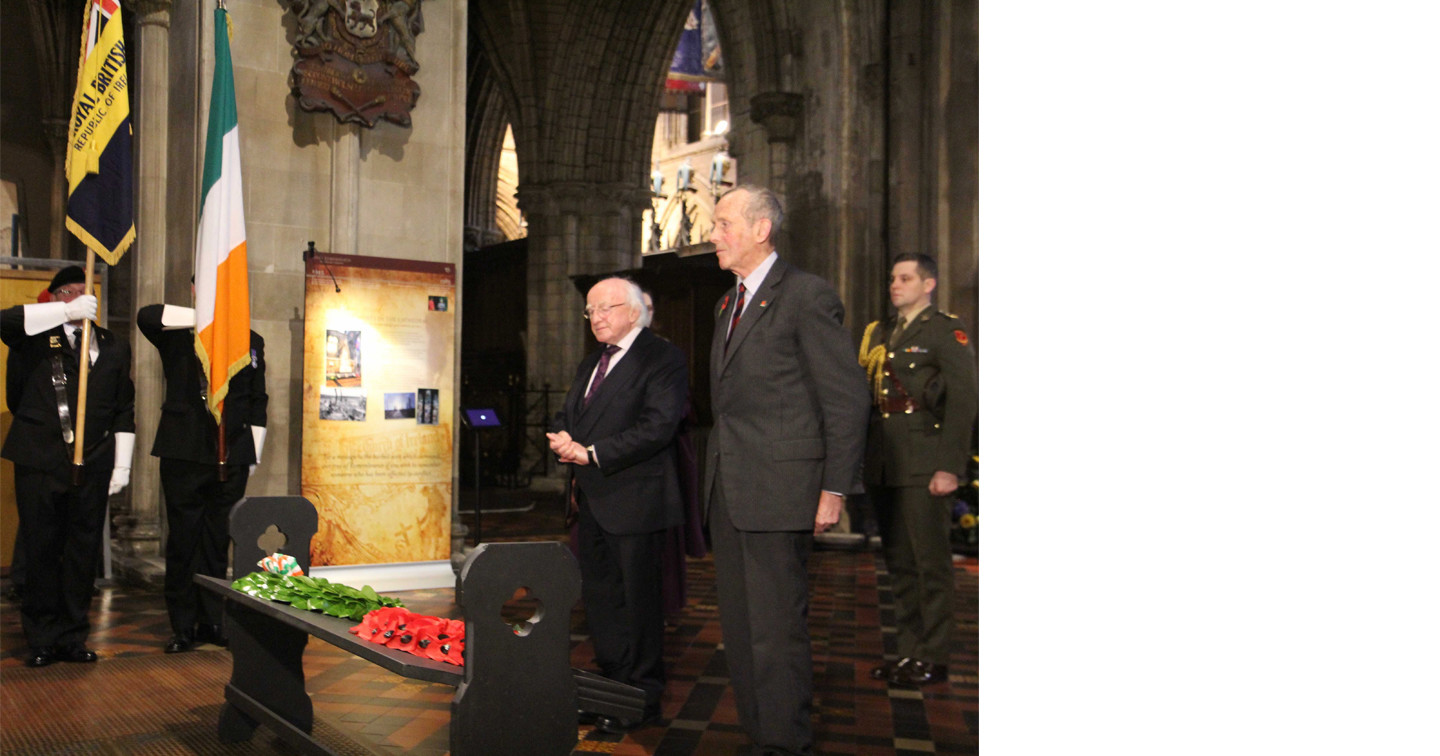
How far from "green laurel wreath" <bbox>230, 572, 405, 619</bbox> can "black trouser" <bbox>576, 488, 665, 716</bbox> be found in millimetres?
751

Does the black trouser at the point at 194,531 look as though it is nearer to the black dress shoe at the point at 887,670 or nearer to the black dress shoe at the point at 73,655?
the black dress shoe at the point at 73,655

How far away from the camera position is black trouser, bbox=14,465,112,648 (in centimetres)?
456

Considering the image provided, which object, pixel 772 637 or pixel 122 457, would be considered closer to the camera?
pixel 772 637

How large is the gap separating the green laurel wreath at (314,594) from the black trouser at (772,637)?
3.27 ft

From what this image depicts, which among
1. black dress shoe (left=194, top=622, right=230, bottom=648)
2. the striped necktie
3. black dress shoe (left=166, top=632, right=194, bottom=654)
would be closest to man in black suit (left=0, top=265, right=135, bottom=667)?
black dress shoe (left=166, top=632, right=194, bottom=654)

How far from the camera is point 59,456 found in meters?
4.66

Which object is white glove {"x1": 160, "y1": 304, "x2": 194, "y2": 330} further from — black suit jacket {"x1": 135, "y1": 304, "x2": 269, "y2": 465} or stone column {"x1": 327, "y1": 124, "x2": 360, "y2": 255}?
stone column {"x1": 327, "y1": 124, "x2": 360, "y2": 255}

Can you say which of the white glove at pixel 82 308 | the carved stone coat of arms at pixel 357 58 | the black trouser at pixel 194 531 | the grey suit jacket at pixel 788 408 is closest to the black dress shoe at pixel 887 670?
the grey suit jacket at pixel 788 408

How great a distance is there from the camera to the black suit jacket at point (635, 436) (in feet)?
12.1

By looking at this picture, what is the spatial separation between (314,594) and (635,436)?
3.64ft

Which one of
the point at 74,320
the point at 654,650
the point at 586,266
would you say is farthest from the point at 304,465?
the point at 586,266

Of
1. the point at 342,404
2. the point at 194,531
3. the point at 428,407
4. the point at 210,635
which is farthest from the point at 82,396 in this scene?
the point at 428,407

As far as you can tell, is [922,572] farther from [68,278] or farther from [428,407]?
[68,278]
